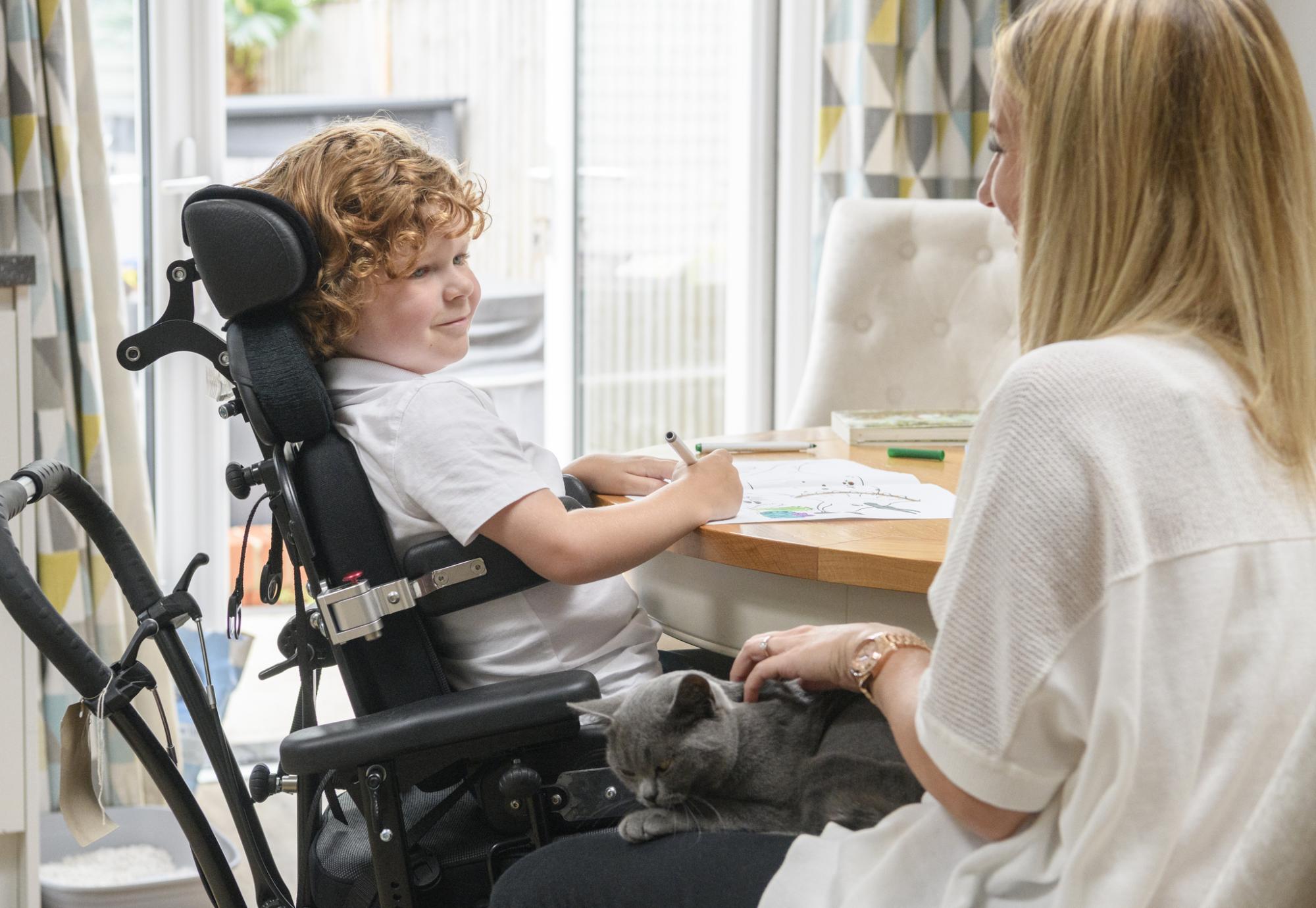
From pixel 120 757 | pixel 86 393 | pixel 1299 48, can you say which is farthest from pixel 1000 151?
pixel 1299 48

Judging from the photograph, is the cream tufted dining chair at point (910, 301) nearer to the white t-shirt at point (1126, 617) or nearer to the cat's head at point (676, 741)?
the cat's head at point (676, 741)

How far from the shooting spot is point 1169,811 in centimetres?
68

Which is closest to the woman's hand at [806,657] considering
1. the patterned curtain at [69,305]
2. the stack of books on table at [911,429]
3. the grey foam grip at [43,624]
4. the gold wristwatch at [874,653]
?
the gold wristwatch at [874,653]

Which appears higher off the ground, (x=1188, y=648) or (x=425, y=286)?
(x=425, y=286)

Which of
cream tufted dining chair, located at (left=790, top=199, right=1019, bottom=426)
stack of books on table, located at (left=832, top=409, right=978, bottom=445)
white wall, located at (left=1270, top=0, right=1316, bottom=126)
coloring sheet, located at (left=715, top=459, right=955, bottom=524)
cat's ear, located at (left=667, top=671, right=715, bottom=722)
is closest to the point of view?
cat's ear, located at (left=667, top=671, right=715, bottom=722)

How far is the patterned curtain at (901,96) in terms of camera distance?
2768 mm

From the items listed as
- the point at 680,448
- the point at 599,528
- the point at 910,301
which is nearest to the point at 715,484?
the point at 680,448

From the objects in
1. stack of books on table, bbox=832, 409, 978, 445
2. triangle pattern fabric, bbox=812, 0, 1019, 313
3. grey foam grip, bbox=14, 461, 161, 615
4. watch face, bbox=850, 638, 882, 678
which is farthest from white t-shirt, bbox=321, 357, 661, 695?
triangle pattern fabric, bbox=812, 0, 1019, 313

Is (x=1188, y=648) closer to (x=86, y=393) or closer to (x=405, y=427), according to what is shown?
(x=405, y=427)

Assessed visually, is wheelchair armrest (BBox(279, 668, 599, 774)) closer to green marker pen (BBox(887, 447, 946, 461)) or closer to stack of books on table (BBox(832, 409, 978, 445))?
green marker pen (BBox(887, 447, 946, 461))

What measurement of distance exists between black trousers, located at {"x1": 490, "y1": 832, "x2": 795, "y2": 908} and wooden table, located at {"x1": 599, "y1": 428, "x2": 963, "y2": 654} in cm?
29

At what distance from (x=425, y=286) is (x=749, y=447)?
2.12ft

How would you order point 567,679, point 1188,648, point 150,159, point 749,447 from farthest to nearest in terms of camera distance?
point 150,159
point 749,447
point 567,679
point 1188,648

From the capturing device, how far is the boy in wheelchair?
3.71 ft
